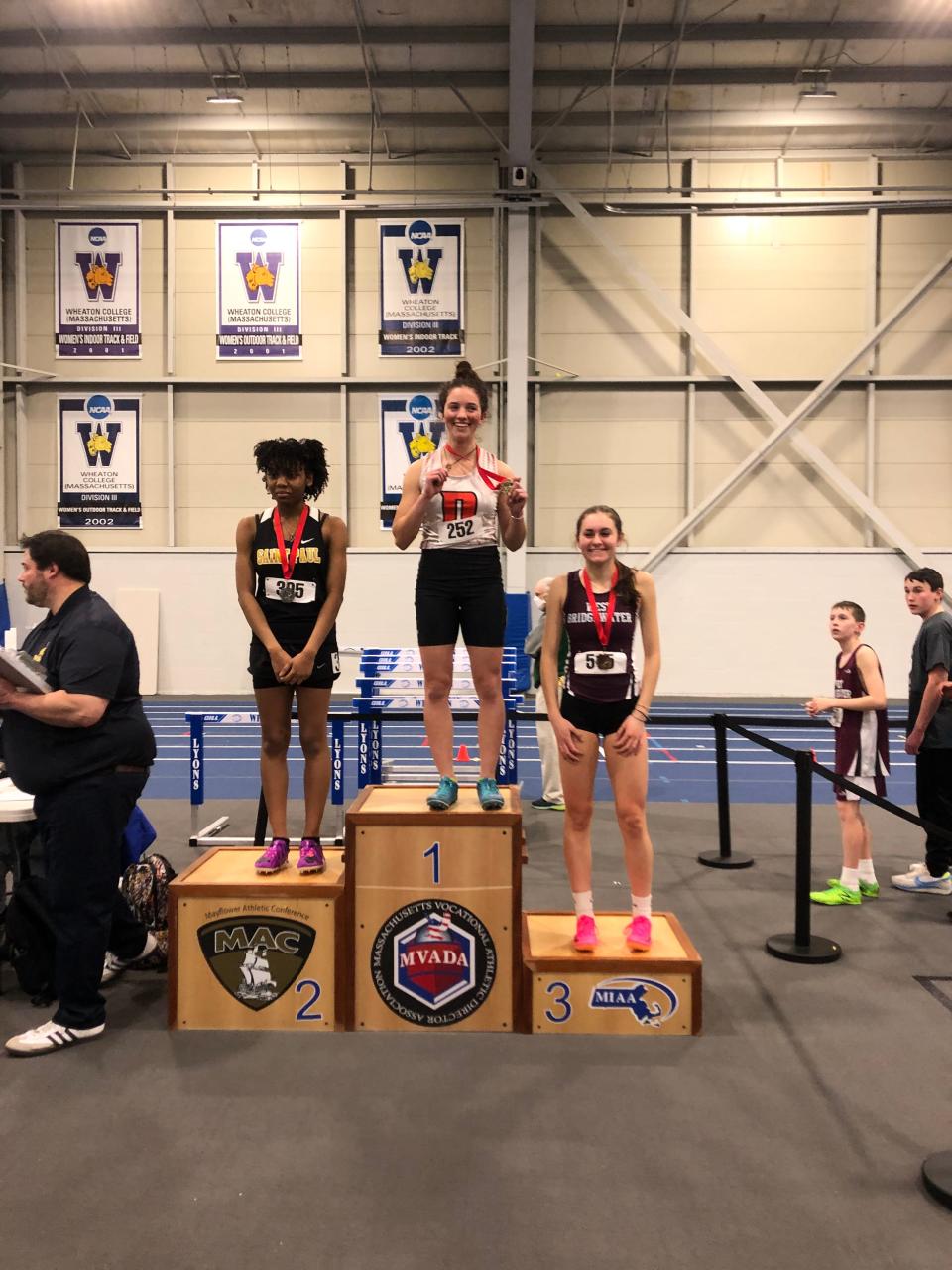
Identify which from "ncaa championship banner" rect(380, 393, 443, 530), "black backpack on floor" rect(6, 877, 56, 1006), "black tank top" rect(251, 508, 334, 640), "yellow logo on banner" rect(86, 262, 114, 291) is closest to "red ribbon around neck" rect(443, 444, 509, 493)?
"black tank top" rect(251, 508, 334, 640)

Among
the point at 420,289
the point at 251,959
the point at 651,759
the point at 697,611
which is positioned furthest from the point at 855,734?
the point at 420,289

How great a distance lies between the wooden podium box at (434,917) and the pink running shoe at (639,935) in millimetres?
411

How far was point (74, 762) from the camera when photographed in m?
3.10

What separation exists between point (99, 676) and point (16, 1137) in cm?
135

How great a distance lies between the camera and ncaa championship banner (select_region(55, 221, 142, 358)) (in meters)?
12.3

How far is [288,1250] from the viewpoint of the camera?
210 cm

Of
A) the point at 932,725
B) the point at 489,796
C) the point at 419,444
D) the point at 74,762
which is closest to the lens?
the point at 74,762

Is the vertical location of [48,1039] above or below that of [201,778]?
below

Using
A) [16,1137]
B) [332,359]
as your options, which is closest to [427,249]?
[332,359]

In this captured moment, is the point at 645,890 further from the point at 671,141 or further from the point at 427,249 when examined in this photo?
the point at 671,141

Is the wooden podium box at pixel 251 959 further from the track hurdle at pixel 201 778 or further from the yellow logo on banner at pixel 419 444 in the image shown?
the yellow logo on banner at pixel 419 444

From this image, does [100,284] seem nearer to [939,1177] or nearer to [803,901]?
[803,901]

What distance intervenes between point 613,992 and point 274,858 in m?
1.32

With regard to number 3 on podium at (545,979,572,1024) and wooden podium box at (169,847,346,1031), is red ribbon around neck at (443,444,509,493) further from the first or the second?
number 3 on podium at (545,979,572,1024)
